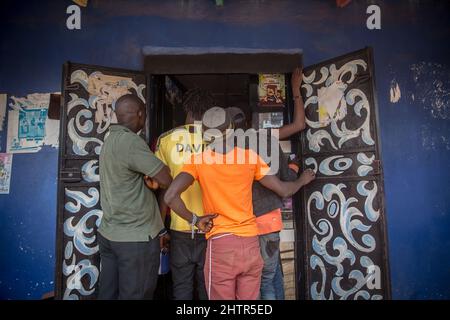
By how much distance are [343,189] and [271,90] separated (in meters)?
1.15

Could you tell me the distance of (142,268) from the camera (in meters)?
2.25

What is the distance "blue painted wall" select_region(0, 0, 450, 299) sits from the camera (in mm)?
3084

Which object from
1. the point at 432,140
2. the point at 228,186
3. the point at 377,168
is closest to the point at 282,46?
the point at 377,168

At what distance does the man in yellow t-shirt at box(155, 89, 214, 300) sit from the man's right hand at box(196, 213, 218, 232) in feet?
1.66

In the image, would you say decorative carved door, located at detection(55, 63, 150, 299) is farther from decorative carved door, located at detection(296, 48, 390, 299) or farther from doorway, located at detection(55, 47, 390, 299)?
decorative carved door, located at detection(296, 48, 390, 299)

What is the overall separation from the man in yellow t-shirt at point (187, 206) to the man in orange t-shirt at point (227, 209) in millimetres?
466

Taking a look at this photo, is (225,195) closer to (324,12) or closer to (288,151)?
(288,151)

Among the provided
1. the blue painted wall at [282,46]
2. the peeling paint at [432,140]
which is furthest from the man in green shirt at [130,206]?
the peeling paint at [432,140]

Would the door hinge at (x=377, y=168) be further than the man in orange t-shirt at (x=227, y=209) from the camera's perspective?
Yes

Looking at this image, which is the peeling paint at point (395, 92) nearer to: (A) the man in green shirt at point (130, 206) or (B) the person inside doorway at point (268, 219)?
(B) the person inside doorway at point (268, 219)

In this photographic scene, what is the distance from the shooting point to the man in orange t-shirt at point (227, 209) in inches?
78.0

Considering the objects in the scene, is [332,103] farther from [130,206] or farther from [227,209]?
[130,206]
